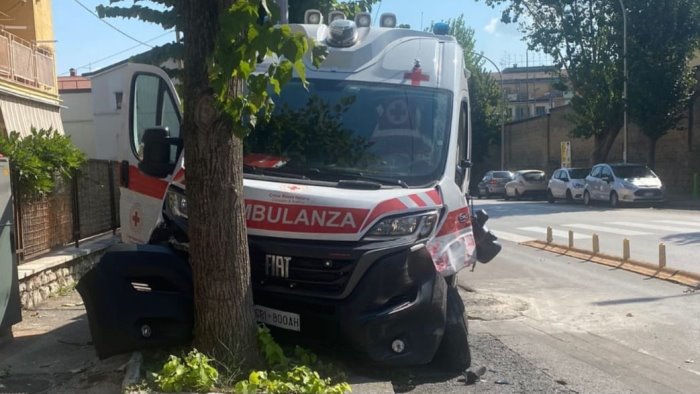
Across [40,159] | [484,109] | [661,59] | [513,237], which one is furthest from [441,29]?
[484,109]

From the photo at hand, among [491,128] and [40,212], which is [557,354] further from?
[491,128]

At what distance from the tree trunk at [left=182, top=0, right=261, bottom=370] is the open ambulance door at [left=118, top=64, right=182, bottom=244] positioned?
180 cm

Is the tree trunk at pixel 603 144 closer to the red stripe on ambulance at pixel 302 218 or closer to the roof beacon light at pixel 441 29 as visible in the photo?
the roof beacon light at pixel 441 29

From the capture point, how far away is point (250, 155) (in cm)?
635

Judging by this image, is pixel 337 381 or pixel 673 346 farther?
pixel 673 346

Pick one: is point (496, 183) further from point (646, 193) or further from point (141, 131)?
point (141, 131)

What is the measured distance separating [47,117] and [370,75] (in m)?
17.2

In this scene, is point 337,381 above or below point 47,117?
below

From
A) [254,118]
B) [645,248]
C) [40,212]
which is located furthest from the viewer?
[645,248]

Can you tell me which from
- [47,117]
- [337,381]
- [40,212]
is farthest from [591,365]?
[47,117]

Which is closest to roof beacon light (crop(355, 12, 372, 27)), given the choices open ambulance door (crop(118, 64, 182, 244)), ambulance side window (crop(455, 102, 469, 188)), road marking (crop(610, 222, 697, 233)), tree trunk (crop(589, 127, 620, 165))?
ambulance side window (crop(455, 102, 469, 188))

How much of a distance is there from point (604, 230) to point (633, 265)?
22.7 feet

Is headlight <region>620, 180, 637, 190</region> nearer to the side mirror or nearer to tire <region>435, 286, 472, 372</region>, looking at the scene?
tire <region>435, 286, 472, 372</region>

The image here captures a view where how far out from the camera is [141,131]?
25.1 ft
